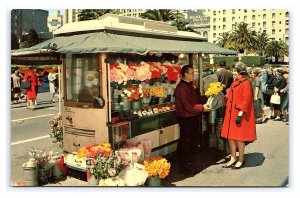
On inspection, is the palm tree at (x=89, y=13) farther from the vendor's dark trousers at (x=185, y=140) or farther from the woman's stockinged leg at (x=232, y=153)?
the woman's stockinged leg at (x=232, y=153)

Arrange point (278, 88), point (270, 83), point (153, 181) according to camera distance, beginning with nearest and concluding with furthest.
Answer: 1. point (153, 181)
2. point (278, 88)
3. point (270, 83)

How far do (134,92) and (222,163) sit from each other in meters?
2.15

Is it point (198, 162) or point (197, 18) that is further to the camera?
point (197, 18)

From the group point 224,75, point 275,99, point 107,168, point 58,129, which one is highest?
point 224,75

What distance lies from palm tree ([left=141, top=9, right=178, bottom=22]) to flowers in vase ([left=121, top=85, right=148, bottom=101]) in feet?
4.37

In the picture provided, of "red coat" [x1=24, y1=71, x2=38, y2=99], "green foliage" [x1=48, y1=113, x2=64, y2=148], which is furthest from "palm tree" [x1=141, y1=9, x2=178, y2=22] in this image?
"red coat" [x1=24, y1=71, x2=38, y2=99]

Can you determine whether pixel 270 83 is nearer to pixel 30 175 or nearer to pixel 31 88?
pixel 30 175

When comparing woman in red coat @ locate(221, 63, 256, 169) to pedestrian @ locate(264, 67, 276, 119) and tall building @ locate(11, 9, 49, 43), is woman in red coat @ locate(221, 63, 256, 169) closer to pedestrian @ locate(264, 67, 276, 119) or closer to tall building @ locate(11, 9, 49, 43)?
tall building @ locate(11, 9, 49, 43)

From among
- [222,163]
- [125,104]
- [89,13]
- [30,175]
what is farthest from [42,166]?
[222,163]

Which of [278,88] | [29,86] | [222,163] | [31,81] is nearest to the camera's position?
[222,163]

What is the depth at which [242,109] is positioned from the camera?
19.7 feet

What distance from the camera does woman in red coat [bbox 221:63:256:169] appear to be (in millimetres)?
6059
